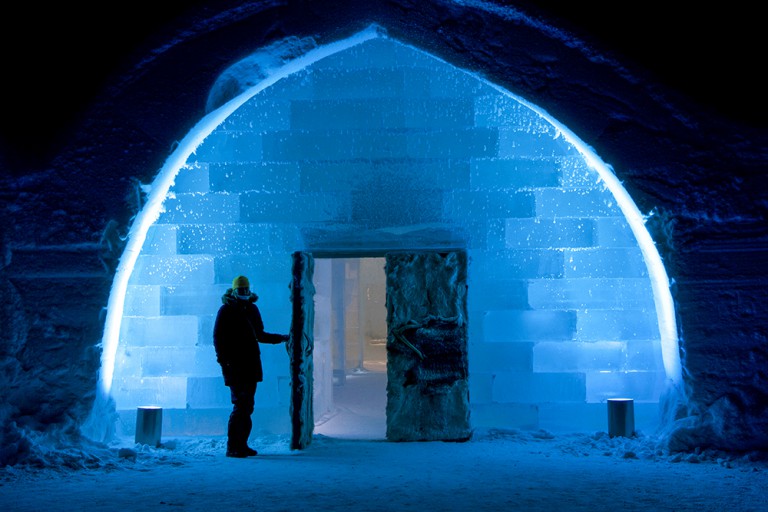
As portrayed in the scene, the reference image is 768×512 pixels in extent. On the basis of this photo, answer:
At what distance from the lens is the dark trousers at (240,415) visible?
490 centimetres

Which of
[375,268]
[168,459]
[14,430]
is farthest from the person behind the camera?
[375,268]

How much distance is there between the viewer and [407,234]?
6.01 meters

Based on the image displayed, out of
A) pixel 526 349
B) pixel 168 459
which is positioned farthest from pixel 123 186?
pixel 526 349

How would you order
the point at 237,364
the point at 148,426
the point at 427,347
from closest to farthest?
the point at 237,364, the point at 148,426, the point at 427,347

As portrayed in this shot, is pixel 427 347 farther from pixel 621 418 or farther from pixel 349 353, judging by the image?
pixel 349 353

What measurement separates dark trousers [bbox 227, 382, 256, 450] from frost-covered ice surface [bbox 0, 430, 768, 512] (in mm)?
165

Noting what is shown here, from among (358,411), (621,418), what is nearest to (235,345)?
(621,418)

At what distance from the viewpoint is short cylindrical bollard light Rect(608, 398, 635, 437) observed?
5.48m

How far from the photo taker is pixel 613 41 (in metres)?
4.84

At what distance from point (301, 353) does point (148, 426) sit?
4.40ft

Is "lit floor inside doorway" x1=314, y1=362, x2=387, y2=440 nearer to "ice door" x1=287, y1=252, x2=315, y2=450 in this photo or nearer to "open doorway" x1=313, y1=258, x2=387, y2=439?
"open doorway" x1=313, y1=258, x2=387, y2=439

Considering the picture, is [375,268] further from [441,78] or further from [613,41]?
[613,41]

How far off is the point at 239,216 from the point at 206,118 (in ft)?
4.06

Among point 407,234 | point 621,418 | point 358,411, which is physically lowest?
point 358,411
